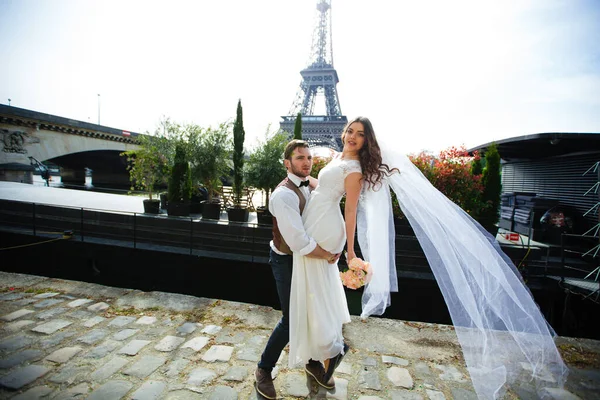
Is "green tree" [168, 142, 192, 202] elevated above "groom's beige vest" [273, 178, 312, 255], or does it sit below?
above

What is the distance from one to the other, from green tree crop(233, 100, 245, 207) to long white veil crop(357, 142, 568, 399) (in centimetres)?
1083

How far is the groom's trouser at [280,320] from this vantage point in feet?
7.57

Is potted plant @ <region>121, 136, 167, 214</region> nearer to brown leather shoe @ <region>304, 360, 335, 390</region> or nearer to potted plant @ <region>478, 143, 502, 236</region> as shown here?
brown leather shoe @ <region>304, 360, 335, 390</region>

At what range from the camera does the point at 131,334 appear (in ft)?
9.78

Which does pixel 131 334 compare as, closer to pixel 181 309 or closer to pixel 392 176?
pixel 181 309

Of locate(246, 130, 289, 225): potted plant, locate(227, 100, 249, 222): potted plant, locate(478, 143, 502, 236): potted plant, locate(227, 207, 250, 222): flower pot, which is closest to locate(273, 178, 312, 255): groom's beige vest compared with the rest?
locate(246, 130, 289, 225): potted plant

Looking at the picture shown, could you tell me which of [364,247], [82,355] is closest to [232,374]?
[82,355]

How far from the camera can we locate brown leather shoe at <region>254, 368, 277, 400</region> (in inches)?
85.6

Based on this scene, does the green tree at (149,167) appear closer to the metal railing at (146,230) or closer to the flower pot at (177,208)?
the flower pot at (177,208)

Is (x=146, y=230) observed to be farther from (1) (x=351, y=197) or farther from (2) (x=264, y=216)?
(1) (x=351, y=197)

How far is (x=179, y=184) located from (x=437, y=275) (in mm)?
11986

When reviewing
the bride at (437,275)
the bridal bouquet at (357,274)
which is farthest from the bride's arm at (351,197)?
the bridal bouquet at (357,274)

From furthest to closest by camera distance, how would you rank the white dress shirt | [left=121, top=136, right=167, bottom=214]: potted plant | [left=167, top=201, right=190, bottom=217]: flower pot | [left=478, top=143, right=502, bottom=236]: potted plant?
[left=121, top=136, right=167, bottom=214]: potted plant < [left=167, top=201, right=190, bottom=217]: flower pot < [left=478, top=143, right=502, bottom=236]: potted plant < the white dress shirt

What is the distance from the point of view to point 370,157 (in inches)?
90.0
